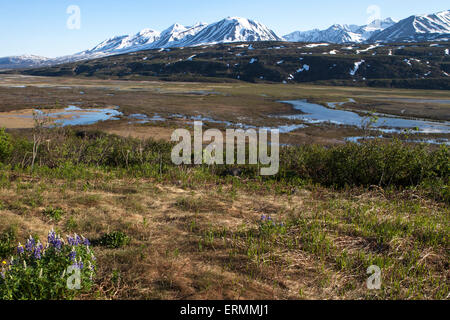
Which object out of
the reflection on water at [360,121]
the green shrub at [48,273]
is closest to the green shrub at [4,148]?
the green shrub at [48,273]

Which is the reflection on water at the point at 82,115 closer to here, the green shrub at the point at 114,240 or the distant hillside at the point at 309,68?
the green shrub at the point at 114,240

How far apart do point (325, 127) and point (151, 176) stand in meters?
32.9

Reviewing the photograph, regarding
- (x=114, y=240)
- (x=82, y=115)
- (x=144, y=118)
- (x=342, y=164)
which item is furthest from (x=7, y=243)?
(x=82, y=115)

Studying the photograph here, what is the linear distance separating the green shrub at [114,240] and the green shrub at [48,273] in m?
1.01

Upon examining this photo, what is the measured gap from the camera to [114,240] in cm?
506

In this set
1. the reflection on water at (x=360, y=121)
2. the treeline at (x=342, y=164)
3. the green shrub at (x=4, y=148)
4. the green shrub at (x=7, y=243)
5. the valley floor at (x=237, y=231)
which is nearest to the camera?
→ the valley floor at (x=237, y=231)

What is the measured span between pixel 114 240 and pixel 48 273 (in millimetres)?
1460

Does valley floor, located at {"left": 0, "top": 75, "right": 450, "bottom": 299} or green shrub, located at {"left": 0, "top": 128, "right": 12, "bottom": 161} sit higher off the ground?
green shrub, located at {"left": 0, "top": 128, "right": 12, "bottom": 161}

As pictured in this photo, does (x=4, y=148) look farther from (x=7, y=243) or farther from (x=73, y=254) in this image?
(x=73, y=254)

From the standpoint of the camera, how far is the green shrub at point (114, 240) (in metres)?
5.01

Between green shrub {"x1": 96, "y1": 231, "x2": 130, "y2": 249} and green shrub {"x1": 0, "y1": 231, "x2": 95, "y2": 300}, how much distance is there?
3.31ft

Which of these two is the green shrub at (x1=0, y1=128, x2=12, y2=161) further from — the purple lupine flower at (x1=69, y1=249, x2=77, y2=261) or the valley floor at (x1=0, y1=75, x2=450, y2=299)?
the purple lupine flower at (x1=69, y1=249, x2=77, y2=261)

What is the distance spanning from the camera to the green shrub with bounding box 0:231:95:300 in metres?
3.36

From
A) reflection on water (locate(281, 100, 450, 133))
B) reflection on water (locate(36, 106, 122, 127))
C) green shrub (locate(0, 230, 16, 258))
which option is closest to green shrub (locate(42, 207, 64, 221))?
green shrub (locate(0, 230, 16, 258))
